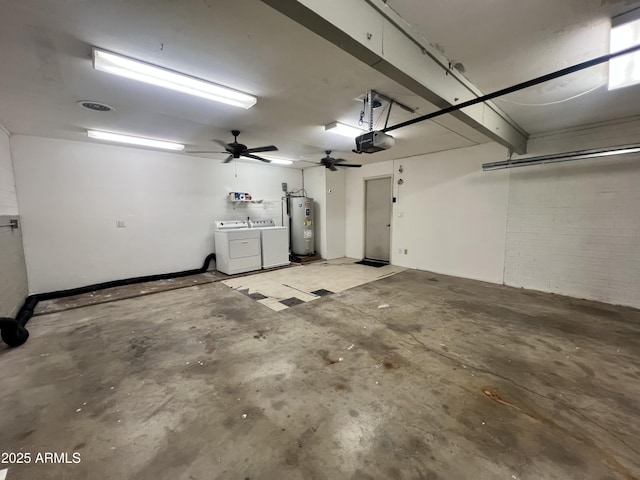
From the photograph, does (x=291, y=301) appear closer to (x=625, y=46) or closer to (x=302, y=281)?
(x=302, y=281)

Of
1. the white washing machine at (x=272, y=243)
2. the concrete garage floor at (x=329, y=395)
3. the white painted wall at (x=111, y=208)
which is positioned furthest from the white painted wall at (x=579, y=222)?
the white painted wall at (x=111, y=208)

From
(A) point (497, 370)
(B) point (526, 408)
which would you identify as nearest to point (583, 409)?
(B) point (526, 408)

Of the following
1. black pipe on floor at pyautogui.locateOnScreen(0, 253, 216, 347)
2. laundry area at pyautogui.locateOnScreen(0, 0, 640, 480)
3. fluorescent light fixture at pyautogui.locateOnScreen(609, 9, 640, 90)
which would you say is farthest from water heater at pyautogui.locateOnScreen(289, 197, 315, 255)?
fluorescent light fixture at pyautogui.locateOnScreen(609, 9, 640, 90)

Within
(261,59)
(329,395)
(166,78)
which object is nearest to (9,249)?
(166,78)

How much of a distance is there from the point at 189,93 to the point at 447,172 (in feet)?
15.6

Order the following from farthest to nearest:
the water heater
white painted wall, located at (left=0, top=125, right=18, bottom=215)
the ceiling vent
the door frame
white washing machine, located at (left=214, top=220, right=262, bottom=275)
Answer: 1. the water heater
2. the door frame
3. white washing machine, located at (left=214, top=220, right=262, bottom=275)
4. white painted wall, located at (left=0, top=125, right=18, bottom=215)
5. the ceiling vent

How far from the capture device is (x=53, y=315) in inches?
133

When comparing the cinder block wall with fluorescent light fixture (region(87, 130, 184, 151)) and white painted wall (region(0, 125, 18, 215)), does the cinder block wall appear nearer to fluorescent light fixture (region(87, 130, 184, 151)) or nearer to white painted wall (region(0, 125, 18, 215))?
white painted wall (region(0, 125, 18, 215))

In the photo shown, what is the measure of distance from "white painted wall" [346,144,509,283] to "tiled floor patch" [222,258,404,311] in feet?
2.77

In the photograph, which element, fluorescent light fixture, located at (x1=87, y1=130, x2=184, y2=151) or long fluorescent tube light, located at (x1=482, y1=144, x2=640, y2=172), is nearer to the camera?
long fluorescent tube light, located at (x1=482, y1=144, x2=640, y2=172)

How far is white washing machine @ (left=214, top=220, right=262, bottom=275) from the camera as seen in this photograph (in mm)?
5239

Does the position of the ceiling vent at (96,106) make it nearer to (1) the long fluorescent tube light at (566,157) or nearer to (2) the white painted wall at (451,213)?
(2) the white painted wall at (451,213)

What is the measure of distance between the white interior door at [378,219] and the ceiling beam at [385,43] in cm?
368

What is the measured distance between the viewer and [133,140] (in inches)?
164
